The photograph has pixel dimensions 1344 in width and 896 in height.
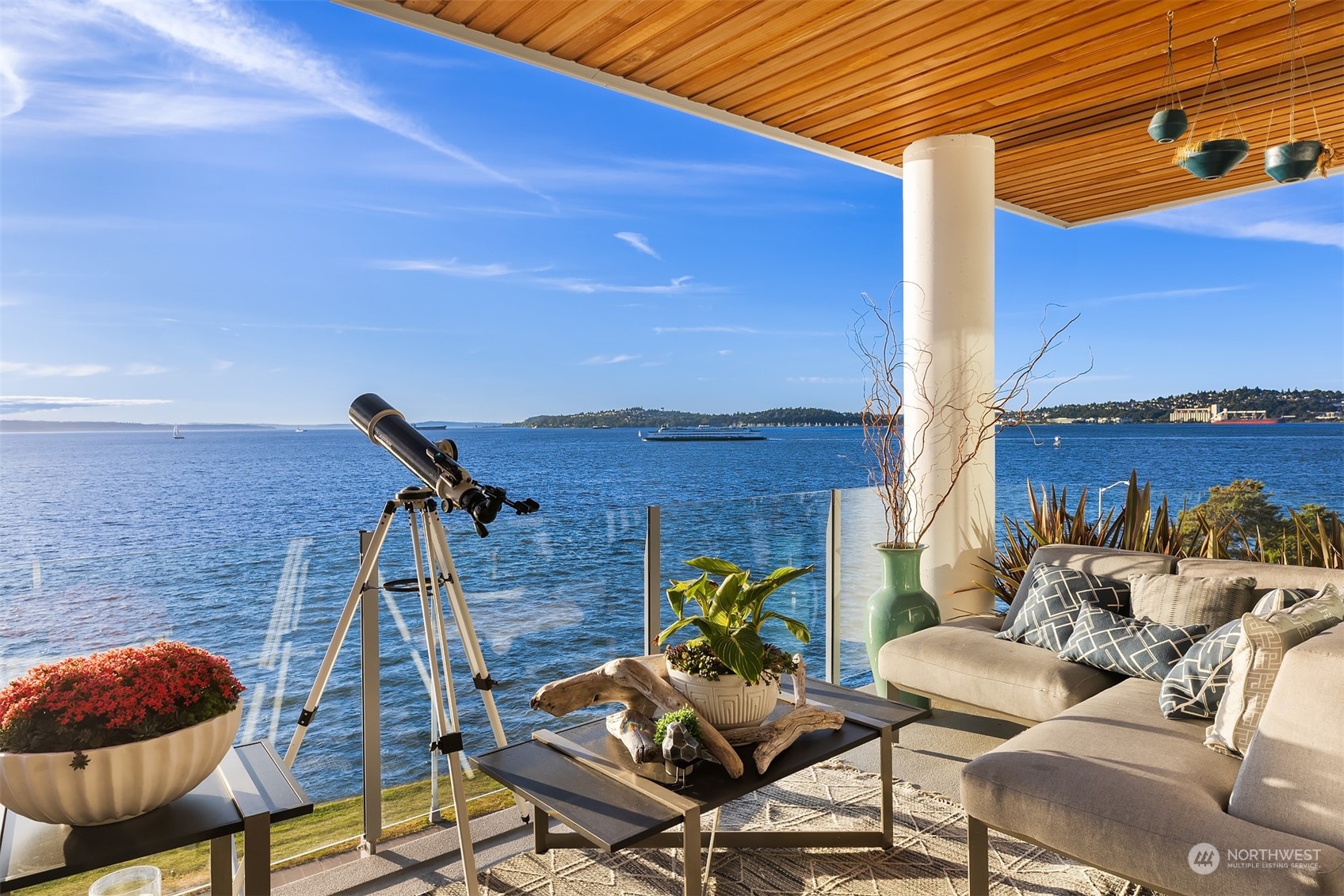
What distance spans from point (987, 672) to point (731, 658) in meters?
1.42

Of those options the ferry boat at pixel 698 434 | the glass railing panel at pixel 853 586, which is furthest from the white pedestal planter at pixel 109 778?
the ferry boat at pixel 698 434

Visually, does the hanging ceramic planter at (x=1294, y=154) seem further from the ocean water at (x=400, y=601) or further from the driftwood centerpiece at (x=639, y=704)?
the driftwood centerpiece at (x=639, y=704)

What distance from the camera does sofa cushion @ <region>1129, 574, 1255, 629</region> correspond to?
2762 millimetres

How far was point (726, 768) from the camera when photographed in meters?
1.98

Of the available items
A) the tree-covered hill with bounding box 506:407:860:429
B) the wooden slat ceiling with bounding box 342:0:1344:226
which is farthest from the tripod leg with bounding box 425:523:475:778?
the tree-covered hill with bounding box 506:407:860:429

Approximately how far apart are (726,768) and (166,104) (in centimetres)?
3633

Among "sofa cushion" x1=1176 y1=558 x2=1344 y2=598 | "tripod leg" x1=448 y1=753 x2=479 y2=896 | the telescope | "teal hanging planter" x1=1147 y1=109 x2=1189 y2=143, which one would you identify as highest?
"teal hanging planter" x1=1147 y1=109 x2=1189 y2=143

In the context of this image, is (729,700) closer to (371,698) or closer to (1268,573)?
(371,698)

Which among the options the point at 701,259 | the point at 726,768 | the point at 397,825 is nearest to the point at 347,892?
the point at 397,825

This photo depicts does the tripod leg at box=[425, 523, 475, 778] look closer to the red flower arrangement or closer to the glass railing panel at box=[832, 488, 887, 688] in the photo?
the red flower arrangement

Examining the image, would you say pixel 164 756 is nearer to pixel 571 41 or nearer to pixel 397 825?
pixel 397 825

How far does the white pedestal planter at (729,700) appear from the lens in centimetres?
209

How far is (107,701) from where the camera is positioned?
131 cm

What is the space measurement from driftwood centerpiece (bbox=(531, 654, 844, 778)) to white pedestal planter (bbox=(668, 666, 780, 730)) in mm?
28
